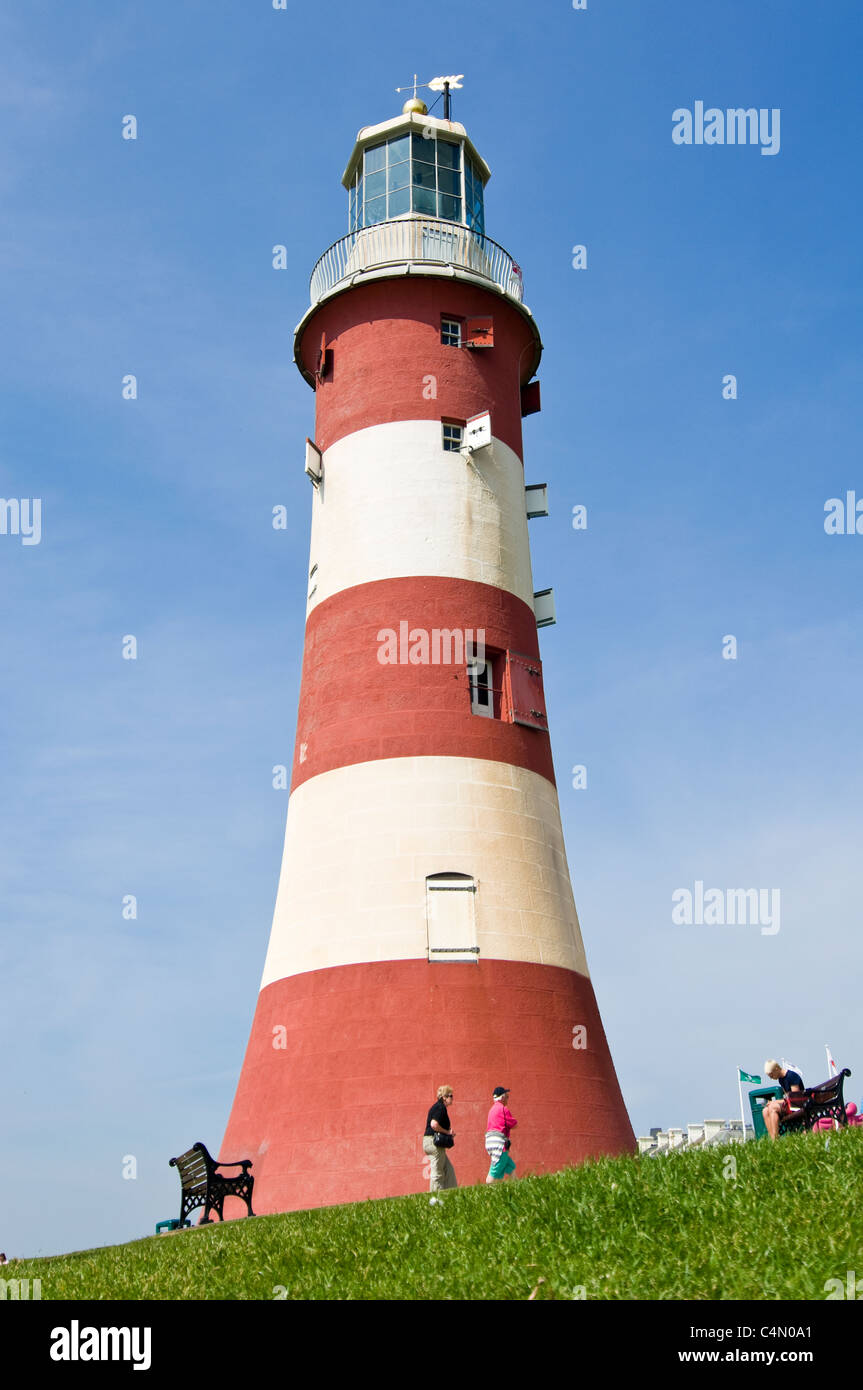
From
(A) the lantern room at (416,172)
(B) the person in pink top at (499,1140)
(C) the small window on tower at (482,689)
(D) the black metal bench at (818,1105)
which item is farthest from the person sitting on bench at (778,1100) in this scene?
(A) the lantern room at (416,172)

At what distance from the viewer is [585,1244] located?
28.1 ft

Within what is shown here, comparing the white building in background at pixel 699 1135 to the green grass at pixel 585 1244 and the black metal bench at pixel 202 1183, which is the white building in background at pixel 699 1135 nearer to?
the black metal bench at pixel 202 1183

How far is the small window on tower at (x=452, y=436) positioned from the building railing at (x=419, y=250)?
10.8 ft

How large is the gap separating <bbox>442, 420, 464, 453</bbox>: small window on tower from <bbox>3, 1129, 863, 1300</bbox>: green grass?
14.7 metres

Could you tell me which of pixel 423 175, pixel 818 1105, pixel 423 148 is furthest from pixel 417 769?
pixel 423 148

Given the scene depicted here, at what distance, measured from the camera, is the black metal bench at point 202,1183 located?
708 inches

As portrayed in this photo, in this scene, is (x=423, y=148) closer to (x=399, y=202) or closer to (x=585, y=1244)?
(x=399, y=202)

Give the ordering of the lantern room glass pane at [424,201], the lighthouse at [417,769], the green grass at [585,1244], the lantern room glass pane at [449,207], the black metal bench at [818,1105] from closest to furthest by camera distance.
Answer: the green grass at [585,1244] → the black metal bench at [818,1105] → the lighthouse at [417,769] → the lantern room glass pane at [424,201] → the lantern room glass pane at [449,207]

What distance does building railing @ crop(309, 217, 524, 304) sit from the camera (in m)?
24.2

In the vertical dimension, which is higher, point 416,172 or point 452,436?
point 416,172

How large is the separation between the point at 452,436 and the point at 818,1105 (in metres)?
13.6

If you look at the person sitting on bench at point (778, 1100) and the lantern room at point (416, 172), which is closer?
the person sitting on bench at point (778, 1100)
